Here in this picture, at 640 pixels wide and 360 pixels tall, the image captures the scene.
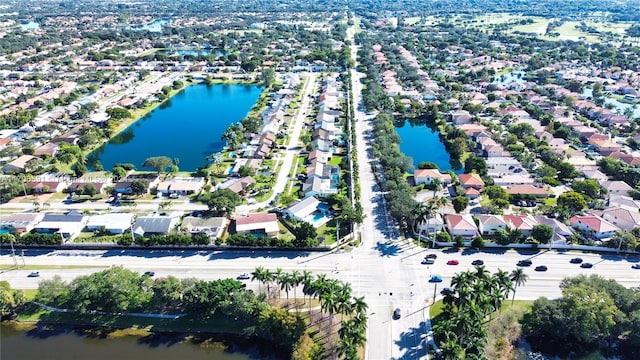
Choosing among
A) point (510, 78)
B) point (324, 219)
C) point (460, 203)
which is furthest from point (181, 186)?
point (510, 78)

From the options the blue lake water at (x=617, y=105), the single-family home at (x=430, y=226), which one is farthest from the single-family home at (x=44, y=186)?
the blue lake water at (x=617, y=105)

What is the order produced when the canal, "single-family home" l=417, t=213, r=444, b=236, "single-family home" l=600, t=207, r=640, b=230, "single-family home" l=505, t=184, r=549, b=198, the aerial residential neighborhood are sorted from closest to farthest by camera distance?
the canal < the aerial residential neighborhood < "single-family home" l=417, t=213, r=444, b=236 < "single-family home" l=600, t=207, r=640, b=230 < "single-family home" l=505, t=184, r=549, b=198

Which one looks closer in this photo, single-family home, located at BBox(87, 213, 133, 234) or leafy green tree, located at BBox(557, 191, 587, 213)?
single-family home, located at BBox(87, 213, 133, 234)

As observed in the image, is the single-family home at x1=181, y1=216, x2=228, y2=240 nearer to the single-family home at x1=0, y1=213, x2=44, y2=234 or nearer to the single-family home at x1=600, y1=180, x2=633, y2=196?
the single-family home at x1=0, y1=213, x2=44, y2=234

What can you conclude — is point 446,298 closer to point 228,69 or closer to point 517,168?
point 517,168

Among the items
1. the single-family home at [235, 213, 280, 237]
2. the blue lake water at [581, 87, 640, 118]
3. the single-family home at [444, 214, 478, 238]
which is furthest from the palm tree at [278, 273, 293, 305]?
the blue lake water at [581, 87, 640, 118]

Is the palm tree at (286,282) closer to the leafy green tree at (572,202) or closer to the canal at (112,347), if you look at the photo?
the canal at (112,347)

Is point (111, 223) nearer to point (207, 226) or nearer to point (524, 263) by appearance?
point (207, 226)

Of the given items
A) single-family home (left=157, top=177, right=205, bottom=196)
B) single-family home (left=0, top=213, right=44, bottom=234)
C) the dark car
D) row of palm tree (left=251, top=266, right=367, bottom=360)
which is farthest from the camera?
single-family home (left=157, top=177, right=205, bottom=196)
